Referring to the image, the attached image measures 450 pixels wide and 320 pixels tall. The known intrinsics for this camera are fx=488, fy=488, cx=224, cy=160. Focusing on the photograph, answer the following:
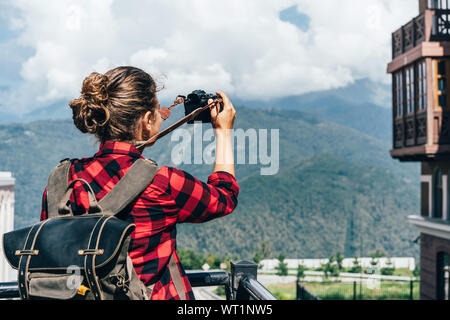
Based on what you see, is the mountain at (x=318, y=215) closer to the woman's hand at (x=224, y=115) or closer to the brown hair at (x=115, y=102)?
the woman's hand at (x=224, y=115)

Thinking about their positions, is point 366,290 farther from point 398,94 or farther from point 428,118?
point 428,118

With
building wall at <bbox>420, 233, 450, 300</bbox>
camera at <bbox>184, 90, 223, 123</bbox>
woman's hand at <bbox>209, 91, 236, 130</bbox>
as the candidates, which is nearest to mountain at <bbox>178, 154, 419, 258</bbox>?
building wall at <bbox>420, 233, 450, 300</bbox>

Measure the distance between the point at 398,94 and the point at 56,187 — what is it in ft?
58.0

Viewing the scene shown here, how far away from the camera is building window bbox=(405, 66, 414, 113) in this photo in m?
16.7

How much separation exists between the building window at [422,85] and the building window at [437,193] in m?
3.32

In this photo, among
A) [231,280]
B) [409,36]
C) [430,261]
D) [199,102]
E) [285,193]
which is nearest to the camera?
[199,102]

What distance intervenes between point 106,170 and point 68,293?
44 cm

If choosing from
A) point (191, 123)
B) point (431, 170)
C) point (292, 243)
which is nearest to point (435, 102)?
point (431, 170)

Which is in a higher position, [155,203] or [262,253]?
[155,203]

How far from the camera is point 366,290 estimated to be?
99.0 ft

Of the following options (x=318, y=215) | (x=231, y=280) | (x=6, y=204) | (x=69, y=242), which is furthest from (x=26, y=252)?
(x=318, y=215)

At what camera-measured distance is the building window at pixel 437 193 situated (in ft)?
59.1

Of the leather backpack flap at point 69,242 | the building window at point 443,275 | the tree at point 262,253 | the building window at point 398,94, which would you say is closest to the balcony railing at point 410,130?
the building window at point 398,94
